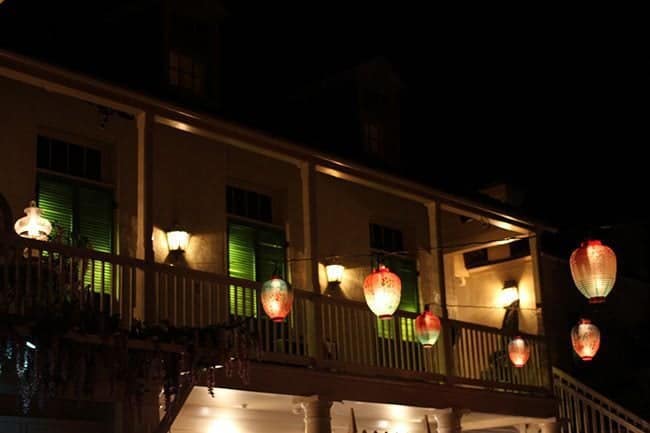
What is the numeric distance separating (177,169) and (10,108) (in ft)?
9.26

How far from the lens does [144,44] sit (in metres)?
16.4

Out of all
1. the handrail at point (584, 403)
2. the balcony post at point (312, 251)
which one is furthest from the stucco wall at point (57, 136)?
the handrail at point (584, 403)

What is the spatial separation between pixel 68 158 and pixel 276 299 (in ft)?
12.4

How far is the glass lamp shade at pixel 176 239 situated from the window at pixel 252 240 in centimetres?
124

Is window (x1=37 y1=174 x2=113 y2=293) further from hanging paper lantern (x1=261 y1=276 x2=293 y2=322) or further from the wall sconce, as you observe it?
the wall sconce

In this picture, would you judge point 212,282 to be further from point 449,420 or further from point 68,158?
point 449,420

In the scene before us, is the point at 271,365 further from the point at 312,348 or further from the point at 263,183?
the point at 263,183

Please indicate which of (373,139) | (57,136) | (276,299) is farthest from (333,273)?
(57,136)

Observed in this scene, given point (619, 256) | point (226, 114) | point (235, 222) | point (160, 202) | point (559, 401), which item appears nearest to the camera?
point (226, 114)

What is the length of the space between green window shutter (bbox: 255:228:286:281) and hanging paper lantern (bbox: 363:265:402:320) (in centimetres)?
256

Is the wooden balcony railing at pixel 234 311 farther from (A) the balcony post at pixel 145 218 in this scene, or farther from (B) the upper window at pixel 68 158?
(B) the upper window at pixel 68 158

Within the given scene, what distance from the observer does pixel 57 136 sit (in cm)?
1466

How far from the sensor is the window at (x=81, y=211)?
14.3 m

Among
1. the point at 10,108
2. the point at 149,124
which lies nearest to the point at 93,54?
the point at 10,108
